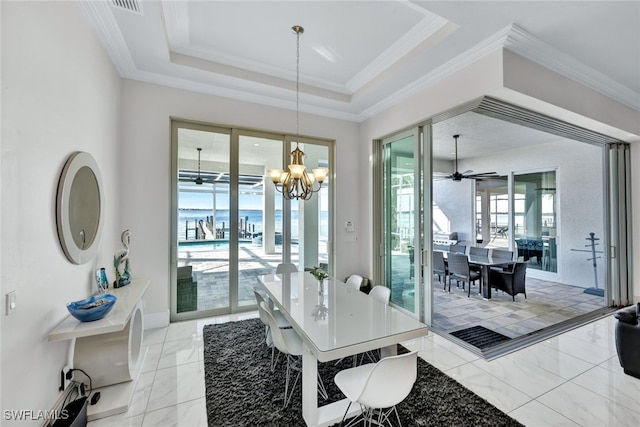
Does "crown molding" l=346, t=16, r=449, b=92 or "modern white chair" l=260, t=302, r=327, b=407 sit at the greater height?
"crown molding" l=346, t=16, r=449, b=92

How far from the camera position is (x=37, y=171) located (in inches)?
65.0

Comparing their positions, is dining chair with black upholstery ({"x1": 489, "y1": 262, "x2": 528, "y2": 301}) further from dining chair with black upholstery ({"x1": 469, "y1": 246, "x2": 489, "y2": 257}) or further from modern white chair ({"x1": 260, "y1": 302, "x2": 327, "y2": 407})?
modern white chair ({"x1": 260, "y1": 302, "x2": 327, "y2": 407})

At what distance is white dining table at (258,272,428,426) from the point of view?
1688 mm

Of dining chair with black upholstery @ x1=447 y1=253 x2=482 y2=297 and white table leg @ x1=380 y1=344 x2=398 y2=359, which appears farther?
dining chair with black upholstery @ x1=447 y1=253 x2=482 y2=297

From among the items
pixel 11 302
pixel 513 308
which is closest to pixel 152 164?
pixel 11 302

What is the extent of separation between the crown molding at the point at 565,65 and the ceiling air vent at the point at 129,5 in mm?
3309

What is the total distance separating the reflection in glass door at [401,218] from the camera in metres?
→ 3.82

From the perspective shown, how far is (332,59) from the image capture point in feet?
11.0

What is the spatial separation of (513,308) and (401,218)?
7.99ft

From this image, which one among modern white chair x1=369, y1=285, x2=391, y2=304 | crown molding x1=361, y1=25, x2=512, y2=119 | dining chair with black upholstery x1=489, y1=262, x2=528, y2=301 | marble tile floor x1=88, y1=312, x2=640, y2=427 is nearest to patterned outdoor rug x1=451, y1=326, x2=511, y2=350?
marble tile floor x1=88, y1=312, x2=640, y2=427

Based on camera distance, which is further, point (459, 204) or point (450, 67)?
point (459, 204)

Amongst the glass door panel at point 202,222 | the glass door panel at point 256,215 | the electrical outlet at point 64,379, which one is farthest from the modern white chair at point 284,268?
→ the electrical outlet at point 64,379

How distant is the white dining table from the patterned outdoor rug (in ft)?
5.17

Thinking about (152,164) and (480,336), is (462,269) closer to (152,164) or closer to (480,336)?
(480,336)
